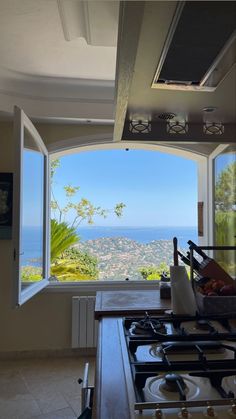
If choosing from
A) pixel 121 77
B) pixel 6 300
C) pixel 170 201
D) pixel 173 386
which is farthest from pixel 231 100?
pixel 6 300

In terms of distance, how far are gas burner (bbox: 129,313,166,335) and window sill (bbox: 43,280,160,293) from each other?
219 cm

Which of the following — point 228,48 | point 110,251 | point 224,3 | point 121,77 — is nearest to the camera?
point 224,3

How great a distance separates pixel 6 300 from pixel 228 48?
3.14 meters

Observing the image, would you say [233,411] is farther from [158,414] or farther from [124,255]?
[124,255]

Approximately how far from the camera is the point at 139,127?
1594 millimetres

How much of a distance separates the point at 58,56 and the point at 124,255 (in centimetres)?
228

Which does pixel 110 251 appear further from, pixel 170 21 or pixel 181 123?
pixel 170 21

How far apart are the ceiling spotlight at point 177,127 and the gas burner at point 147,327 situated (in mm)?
950

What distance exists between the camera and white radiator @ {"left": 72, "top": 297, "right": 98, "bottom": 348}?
3.24 m

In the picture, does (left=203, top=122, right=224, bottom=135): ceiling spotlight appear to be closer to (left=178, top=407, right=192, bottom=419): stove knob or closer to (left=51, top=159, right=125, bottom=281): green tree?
(left=178, top=407, right=192, bottom=419): stove knob

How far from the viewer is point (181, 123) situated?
1604mm

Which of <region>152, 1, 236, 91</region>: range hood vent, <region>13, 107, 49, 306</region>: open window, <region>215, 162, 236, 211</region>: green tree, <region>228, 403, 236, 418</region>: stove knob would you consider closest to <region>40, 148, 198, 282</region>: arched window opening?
<region>13, 107, 49, 306</region>: open window

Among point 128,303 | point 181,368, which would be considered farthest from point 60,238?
point 181,368

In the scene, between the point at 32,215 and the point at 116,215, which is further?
the point at 116,215
